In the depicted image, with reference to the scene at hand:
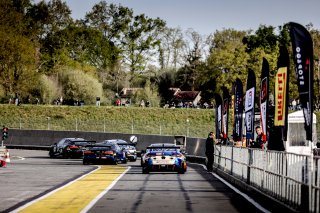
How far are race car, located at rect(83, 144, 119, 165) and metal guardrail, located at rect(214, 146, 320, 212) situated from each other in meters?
15.6

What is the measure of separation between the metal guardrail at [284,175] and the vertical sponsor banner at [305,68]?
0.88 meters

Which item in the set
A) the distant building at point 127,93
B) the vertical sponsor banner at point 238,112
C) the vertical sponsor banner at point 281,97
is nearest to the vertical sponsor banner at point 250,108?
the vertical sponsor banner at point 238,112

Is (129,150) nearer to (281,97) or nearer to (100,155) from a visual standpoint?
(100,155)

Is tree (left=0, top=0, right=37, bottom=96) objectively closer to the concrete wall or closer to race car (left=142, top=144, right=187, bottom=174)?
the concrete wall

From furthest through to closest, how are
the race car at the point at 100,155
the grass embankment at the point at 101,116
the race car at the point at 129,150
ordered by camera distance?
the grass embankment at the point at 101,116 < the race car at the point at 129,150 < the race car at the point at 100,155

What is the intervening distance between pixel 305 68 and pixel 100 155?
91.3 feet

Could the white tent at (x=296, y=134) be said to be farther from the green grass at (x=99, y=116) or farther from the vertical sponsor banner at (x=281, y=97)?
the green grass at (x=99, y=116)

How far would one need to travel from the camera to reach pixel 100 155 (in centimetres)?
4231

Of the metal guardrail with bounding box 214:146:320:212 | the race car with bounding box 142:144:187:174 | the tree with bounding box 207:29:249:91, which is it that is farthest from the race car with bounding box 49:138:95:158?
the tree with bounding box 207:29:249:91

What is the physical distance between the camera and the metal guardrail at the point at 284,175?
13.9 metres

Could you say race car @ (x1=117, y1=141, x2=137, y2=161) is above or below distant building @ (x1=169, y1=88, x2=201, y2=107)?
below

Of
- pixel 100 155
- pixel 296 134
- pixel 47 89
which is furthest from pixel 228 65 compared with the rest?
pixel 296 134

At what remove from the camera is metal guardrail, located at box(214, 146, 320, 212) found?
45.6 feet

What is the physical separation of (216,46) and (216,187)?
3976 inches
